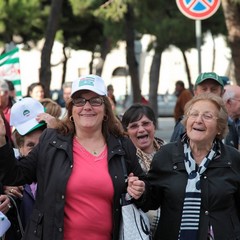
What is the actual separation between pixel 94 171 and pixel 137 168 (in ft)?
1.11

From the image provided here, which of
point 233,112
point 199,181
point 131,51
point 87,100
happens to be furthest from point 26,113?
point 131,51

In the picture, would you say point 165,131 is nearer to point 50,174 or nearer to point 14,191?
point 14,191

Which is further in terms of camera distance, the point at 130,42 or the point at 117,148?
the point at 130,42

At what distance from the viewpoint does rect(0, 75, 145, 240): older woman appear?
4.62 meters

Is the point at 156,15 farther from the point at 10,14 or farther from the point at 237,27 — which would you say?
the point at 10,14

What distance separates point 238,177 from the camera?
15.7ft

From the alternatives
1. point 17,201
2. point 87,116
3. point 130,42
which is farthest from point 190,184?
point 130,42

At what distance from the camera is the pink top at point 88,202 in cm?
463

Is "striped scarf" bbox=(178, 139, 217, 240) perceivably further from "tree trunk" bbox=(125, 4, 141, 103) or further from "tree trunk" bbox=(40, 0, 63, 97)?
"tree trunk" bbox=(125, 4, 141, 103)

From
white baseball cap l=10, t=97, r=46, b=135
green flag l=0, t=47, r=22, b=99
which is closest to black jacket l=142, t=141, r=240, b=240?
white baseball cap l=10, t=97, r=46, b=135

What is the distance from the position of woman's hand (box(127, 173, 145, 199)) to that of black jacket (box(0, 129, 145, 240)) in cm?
6

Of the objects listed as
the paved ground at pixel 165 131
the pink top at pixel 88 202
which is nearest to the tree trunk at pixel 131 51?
the paved ground at pixel 165 131

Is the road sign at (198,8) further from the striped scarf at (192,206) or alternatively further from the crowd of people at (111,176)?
the striped scarf at (192,206)

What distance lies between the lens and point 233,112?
7.40 m
